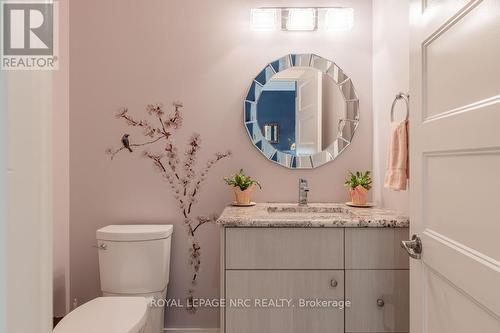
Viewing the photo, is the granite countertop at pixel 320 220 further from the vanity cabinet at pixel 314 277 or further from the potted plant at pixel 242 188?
the potted plant at pixel 242 188

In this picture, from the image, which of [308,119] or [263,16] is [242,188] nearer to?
[308,119]

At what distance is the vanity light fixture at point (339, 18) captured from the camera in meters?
2.12

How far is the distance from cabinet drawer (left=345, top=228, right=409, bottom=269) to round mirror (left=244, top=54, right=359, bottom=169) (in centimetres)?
71

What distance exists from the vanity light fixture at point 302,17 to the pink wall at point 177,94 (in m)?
0.06

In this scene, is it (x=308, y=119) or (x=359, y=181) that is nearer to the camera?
(x=359, y=181)

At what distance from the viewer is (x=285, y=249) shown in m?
1.59

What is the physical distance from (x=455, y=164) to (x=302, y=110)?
137cm

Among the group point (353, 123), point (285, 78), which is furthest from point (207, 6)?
point (353, 123)

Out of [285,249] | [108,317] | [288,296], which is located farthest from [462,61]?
[108,317]

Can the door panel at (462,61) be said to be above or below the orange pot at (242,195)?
above


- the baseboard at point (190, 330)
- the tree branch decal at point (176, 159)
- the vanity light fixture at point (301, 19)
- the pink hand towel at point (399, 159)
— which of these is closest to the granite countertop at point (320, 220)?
the pink hand towel at point (399, 159)

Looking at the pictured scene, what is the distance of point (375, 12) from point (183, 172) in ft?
5.23

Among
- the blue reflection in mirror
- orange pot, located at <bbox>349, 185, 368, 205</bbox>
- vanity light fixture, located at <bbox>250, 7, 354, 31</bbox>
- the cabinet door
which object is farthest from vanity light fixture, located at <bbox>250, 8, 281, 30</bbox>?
the cabinet door

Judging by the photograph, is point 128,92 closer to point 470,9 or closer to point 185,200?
point 185,200
